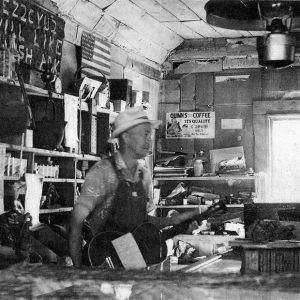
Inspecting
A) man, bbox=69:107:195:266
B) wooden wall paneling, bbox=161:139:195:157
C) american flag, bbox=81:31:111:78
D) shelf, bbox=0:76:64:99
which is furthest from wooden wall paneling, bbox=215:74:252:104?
man, bbox=69:107:195:266

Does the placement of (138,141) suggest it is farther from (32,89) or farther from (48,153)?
(48,153)

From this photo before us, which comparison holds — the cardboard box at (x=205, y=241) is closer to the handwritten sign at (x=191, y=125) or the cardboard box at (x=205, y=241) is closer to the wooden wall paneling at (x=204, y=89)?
the handwritten sign at (x=191, y=125)

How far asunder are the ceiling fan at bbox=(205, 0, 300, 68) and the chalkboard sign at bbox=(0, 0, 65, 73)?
75.9 inches

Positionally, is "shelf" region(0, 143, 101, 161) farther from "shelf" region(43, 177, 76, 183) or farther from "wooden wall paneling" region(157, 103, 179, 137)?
"wooden wall paneling" region(157, 103, 179, 137)

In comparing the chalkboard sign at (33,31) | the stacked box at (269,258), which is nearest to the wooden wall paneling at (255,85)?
the chalkboard sign at (33,31)

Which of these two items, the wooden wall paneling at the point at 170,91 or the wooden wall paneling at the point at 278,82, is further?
the wooden wall paneling at the point at 170,91

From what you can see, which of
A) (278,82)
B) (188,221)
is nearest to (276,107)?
(278,82)

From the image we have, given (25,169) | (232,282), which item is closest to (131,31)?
(25,169)

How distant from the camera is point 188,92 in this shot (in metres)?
8.74

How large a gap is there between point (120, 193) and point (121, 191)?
2cm

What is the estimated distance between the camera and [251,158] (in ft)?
27.5

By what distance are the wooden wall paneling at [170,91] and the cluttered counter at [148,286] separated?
7.50 meters

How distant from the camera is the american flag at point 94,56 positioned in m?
6.38

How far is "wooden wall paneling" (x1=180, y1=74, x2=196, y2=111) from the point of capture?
8.70 metres
